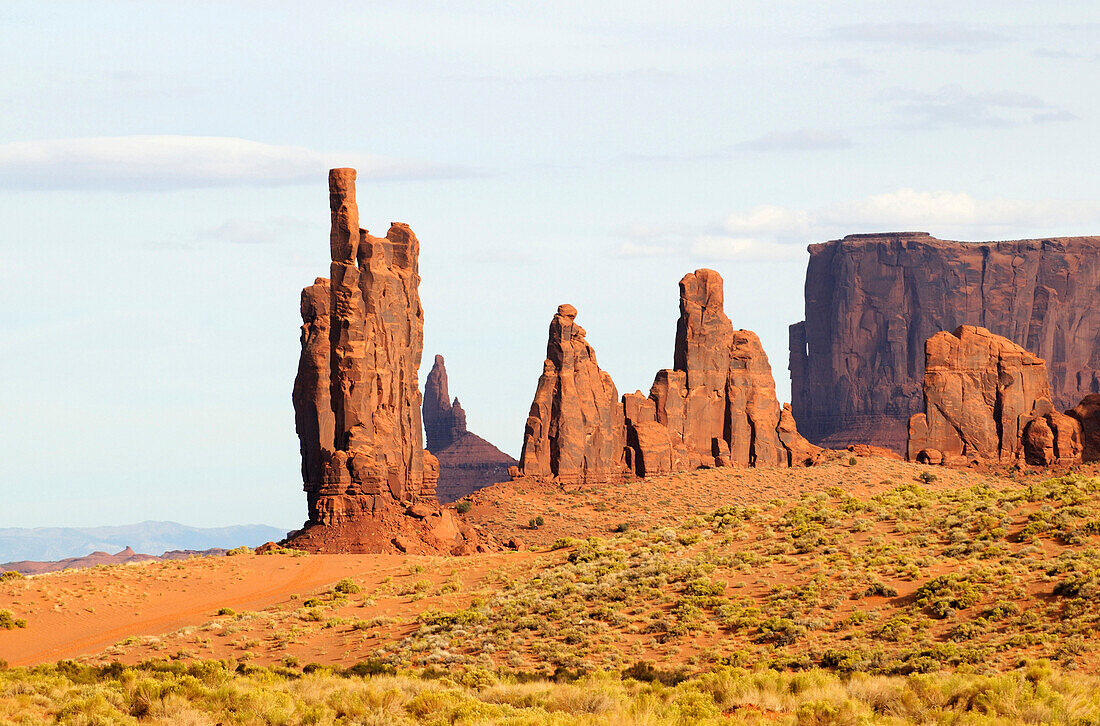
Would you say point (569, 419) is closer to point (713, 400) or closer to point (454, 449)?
point (713, 400)

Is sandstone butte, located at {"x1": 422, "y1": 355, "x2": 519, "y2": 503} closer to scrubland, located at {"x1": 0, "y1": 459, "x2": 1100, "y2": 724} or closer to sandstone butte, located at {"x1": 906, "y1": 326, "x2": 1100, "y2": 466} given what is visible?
sandstone butte, located at {"x1": 906, "y1": 326, "x2": 1100, "y2": 466}

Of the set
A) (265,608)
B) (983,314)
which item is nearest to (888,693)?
(265,608)

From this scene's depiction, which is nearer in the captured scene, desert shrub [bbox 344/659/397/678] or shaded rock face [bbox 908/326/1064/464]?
desert shrub [bbox 344/659/397/678]

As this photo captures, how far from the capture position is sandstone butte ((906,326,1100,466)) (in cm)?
10012

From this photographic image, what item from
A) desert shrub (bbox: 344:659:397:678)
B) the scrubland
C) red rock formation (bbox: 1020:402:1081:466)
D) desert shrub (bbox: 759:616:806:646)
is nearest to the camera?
the scrubland

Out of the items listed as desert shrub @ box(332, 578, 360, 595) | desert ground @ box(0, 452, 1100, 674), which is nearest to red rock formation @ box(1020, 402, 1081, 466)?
desert ground @ box(0, 452, 1100, 674)

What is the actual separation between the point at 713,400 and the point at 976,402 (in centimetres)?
1813

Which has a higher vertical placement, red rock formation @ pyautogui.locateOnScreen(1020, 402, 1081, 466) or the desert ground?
red rock formation @ pyautogui.locateOnScreen(1020, 402, 1081, 466)

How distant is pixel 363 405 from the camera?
247ft

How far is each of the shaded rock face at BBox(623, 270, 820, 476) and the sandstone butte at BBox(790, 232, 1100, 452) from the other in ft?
163

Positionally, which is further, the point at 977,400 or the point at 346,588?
the point at 977,400

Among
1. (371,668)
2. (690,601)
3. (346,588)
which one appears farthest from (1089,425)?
(371,668)

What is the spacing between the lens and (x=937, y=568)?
41.8 m

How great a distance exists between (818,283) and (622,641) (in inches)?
5324
